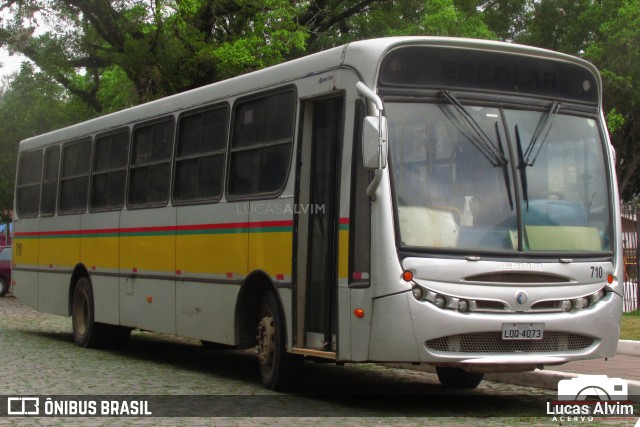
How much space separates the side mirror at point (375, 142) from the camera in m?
9.35

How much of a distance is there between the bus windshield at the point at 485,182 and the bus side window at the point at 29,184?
10.8 meters

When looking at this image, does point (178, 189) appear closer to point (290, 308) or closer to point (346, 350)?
point (290, 308)

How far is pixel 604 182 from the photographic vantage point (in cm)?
1059

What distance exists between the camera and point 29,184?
64.8 ft

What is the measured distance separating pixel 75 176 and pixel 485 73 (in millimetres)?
9084

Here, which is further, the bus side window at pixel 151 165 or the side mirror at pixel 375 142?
the bus side window at pixel 151 165

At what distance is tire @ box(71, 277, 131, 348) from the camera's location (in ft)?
54.7

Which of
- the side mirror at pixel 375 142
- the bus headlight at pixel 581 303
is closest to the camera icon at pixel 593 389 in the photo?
the bus headlight at pixel 581 303

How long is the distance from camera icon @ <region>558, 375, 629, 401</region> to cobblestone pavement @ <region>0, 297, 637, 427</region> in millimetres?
234

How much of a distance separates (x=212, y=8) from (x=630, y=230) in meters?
11.9

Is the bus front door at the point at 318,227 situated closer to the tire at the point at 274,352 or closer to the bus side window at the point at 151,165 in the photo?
the tire at the point at 274,352

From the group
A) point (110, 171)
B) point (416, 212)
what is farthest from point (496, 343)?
point (110, 171)

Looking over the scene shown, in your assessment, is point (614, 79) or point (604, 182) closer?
point (604, 182)

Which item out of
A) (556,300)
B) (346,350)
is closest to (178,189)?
(346,350)
